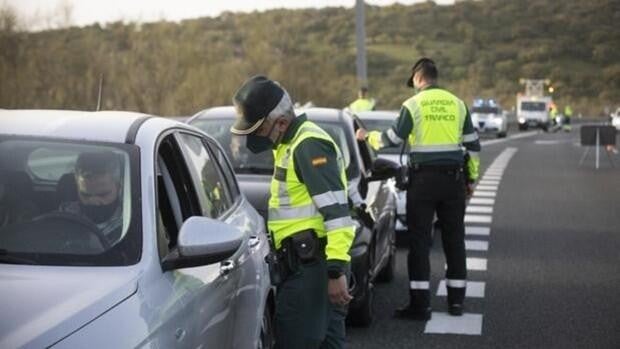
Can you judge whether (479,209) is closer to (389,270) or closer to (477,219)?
(477,219)

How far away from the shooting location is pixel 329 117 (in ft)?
32.2

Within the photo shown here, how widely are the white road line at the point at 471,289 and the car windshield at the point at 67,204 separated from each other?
5669 mm

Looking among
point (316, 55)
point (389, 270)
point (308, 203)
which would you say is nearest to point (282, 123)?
point (308, 203)

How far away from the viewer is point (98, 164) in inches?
179

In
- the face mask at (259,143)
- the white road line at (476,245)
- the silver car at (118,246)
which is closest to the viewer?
the silver car at (118,246)

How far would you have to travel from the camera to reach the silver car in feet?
11.3

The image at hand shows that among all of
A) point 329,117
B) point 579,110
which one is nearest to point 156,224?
point 329,117

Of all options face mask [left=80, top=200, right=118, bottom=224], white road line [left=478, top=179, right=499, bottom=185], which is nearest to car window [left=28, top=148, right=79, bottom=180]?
face mask [left=80, top=200, right=118, bottom=224]

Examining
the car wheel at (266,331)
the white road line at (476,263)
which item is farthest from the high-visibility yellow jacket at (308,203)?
the white road line at (476,263)

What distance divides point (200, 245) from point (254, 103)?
97 centimetres

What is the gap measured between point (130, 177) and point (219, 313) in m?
0.64

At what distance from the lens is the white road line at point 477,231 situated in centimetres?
1426

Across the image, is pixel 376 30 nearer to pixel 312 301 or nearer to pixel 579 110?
pixel 579 110

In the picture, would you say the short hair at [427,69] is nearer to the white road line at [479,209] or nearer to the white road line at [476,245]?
the white road line at [476,245]
